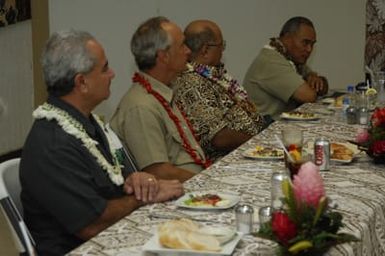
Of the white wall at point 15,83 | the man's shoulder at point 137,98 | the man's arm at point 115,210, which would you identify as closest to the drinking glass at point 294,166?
the man's arm at point 115,210

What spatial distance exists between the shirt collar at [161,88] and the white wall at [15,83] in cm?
230

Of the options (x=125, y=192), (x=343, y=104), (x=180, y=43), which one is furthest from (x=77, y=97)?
(x=343, y=104)

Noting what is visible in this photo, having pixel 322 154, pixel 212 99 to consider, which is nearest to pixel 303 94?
pixel 212 99

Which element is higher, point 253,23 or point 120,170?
point 253,23

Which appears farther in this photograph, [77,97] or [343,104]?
[343,104]

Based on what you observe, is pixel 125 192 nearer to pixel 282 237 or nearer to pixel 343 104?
pixel 282 237

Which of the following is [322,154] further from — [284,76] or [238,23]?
[238,23]

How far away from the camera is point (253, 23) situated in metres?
5.98

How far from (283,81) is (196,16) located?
4.58 ft

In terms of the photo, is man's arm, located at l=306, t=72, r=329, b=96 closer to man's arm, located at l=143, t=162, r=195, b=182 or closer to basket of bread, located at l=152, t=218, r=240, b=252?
man's arm, located at l=143, t=162, r=195, b=182

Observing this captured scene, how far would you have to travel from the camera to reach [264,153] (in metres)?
3.16

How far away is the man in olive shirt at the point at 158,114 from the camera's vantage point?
322cm

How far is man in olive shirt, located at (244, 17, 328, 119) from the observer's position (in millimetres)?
4660

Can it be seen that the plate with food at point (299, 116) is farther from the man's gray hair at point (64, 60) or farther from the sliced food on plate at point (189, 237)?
the sliced food on plate at point (189, 237)
